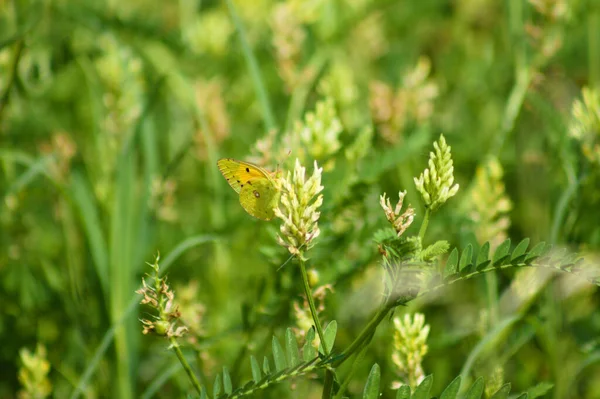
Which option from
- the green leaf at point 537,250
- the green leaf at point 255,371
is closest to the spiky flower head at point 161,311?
the green leaf at point 255,371

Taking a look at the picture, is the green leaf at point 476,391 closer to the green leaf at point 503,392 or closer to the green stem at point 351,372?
the green leaf at point 503,392

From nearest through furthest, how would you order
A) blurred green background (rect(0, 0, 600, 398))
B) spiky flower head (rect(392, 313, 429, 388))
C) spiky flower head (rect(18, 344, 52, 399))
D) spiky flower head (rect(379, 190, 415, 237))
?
1. spiky flower head (rect(379, 190, 415, 237))
2. spiky flower head (rect(392, 313, 429, 388))
3. spiky flower head (rect(18, 344, 52, 399))
4. blurred green background (rect(0, 0, 600, 398))

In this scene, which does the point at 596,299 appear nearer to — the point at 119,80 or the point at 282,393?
the point at 282,393

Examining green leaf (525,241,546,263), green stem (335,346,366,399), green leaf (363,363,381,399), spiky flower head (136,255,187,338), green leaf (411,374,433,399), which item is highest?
spiky flower head (136,255,187,338)

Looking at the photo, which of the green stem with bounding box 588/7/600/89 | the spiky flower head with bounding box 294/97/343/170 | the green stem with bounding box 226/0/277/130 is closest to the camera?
the spiky flower head with bounding box 294/97/343/170

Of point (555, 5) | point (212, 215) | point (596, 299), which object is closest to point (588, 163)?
point (555, 5)

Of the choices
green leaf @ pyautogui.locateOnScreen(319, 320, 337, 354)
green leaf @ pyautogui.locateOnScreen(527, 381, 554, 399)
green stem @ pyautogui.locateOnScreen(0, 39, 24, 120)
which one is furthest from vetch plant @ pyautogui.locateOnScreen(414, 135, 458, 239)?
green stem @ pyautogui.locateOnScreen(0, 39, 24, 120)

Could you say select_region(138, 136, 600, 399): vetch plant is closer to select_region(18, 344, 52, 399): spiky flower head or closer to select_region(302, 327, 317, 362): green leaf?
select_region(302, 327, 317, 362): green leaf
